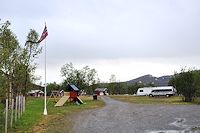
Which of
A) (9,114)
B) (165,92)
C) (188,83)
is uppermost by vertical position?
(165,92)

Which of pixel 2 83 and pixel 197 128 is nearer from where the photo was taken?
pixel 197 128

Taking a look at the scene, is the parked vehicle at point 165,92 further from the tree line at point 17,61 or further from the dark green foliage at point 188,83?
the tree line at point 17,61

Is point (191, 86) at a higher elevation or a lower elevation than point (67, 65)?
lower

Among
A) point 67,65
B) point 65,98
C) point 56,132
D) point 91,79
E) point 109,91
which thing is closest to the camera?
point 56,132

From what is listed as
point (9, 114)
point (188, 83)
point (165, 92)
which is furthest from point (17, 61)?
point (165, 92)

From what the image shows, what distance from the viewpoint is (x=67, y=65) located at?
96000 mm

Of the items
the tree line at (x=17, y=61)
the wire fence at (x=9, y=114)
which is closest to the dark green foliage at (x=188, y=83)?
the tree line at (x=17, y=61)

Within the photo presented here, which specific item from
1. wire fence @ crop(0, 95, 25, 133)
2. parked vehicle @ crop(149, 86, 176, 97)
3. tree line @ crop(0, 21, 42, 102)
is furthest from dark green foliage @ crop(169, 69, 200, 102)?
parked vehicle @ crop(149, 86, 176, 97)

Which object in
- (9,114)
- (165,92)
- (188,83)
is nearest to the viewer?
(9,114)

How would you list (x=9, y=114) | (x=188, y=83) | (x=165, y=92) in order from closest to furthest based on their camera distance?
1. (x=9, y=114)
2. (x=188, y=83)
3. (x=165, y=92)

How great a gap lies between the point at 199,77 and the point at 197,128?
130 feet

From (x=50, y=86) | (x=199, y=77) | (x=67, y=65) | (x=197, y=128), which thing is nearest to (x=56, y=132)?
(x=197, y=128)

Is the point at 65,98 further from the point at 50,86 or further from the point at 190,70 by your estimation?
the point at 50,86

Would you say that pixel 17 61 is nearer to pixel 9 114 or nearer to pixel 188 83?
pixel 9 114
